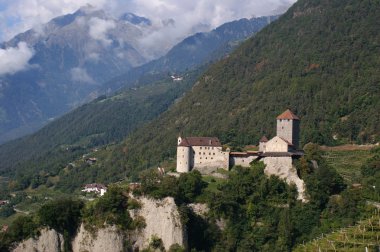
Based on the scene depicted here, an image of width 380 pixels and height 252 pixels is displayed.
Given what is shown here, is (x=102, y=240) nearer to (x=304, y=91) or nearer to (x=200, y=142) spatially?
(x=200, y=142)

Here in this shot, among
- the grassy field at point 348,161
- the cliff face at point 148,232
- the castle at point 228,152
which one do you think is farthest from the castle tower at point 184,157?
the grassy field at point 348,161

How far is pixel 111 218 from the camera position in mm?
92812

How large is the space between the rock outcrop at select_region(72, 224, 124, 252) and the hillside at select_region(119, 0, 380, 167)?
45.7 metres

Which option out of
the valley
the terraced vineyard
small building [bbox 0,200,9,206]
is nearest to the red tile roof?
the valley

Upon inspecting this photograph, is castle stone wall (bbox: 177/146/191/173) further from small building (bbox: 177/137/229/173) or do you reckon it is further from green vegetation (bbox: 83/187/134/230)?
green vegetation (bbox: 83/187/134/230)

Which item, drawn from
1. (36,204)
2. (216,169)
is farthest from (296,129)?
(36,204)

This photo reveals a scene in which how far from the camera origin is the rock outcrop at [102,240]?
92.2 metres

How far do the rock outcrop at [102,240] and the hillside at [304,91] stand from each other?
4569 cm

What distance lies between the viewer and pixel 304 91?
158 metres

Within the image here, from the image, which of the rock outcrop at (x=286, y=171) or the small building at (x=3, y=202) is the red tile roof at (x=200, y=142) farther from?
the small building at (x=3, y=202)

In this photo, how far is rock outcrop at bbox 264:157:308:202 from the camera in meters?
93.9

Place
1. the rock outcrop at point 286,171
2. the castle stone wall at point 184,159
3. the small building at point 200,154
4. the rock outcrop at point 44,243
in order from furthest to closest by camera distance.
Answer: the castle stone wall at point 184,159
the small building at point 200,154
the rock outcrop at point 44,243
the rock outcrop at point 286,171

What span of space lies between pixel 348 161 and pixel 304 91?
45.8 m

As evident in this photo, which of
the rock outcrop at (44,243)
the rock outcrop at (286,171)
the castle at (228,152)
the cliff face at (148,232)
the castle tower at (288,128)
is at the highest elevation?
the castle tower at (288,128)
